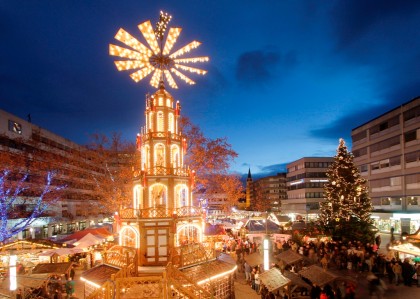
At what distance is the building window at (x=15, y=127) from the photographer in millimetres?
48475

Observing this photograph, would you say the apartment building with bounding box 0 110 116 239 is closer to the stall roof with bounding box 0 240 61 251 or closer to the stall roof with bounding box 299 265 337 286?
the stall roof with bounding box 0 240 61 251

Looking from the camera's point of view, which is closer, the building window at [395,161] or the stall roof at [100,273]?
the stall roof at [100,273]

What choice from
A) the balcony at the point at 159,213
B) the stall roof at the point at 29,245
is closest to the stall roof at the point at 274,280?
the balcony at the point at 159,213

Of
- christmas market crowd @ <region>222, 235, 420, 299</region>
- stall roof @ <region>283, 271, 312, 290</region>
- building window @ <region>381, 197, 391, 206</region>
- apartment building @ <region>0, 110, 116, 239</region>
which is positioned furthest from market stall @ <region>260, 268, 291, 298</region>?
building window @ <region>381, 197, 391, 206</region>

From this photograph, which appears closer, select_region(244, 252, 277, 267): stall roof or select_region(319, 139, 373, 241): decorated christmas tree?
select_region(244, 252, 277, 267): stall roof

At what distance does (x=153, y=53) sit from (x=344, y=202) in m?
27.9

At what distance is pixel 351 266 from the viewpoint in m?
25.7

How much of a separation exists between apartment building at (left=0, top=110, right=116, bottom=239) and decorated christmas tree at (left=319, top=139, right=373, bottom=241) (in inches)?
1074

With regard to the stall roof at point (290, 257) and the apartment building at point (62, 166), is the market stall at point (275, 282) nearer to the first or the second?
the stall roof at point (290, 257)

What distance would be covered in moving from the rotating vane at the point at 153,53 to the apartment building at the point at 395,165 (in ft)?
120

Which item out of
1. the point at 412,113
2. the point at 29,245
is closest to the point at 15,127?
the point at 29,245

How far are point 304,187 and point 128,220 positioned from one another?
74.3 metres

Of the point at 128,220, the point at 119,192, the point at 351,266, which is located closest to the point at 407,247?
the point at 351,266

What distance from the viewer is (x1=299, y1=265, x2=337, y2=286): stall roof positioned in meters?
17.5
